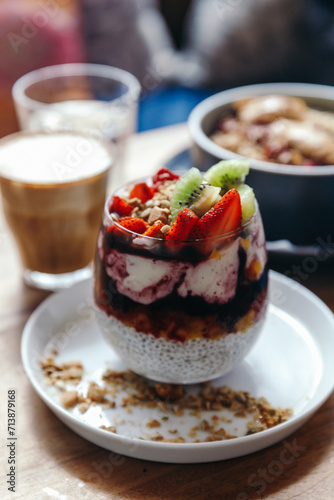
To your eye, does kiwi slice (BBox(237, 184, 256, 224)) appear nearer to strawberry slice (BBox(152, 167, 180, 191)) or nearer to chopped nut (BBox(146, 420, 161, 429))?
strawberry slice (BBox(152, 167, 180, 191))

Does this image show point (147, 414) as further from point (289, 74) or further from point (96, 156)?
point (289, 74)

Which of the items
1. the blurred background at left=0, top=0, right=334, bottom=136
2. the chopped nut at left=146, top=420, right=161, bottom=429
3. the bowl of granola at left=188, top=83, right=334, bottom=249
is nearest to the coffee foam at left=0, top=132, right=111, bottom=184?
the bowl of granola at left=188, top=83, right=334, bottom=249

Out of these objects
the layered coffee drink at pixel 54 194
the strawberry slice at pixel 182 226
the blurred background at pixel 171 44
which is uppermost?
the strawberry slice at pixel 182 226

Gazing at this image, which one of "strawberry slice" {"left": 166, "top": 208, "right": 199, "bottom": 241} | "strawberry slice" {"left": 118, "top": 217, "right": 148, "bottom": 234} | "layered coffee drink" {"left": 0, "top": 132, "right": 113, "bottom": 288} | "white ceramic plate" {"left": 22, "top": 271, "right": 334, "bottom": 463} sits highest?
"strawberry slice" {"left": 166, "top": 208, "right": 199, "bottom": 241}

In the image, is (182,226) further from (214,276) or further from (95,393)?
(95,393)

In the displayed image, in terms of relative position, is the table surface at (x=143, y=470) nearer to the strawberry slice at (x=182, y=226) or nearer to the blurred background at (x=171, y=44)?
the strawberry slice at (x=182, y=226)

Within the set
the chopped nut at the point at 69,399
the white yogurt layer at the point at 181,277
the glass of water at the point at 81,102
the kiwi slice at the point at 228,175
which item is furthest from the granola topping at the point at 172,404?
the glass of water at the point at 81,102

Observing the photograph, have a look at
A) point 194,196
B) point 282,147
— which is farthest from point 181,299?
point 282,147

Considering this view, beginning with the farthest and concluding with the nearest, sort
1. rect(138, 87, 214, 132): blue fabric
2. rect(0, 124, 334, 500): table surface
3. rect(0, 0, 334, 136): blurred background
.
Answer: rect(138, 87, 214, 132): blue fabric
rect(0, 0, 334, 136): blurred background
rect(0, 124, 334, 500): table surface
